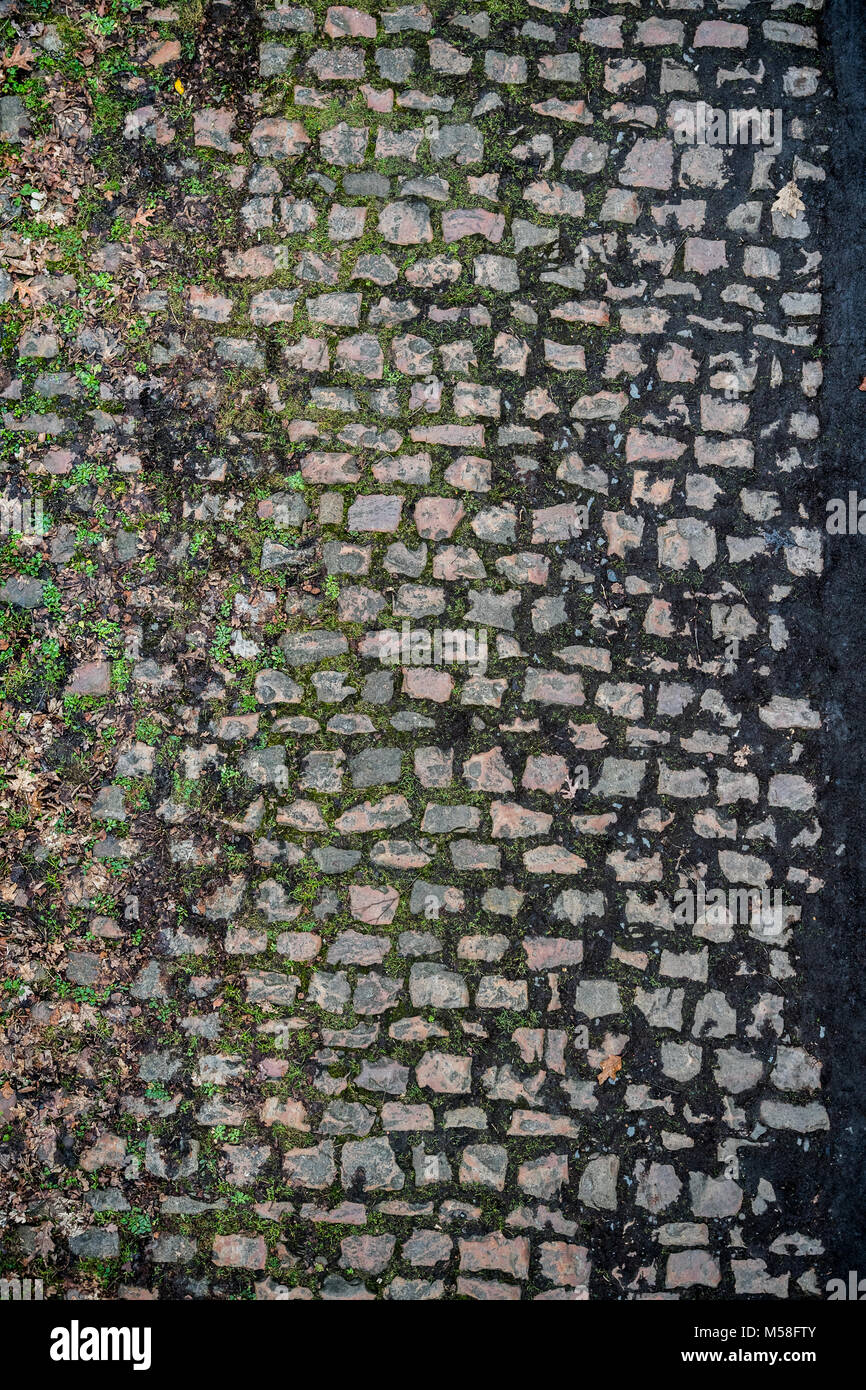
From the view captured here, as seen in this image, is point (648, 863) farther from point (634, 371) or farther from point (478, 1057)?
point (634, 371)

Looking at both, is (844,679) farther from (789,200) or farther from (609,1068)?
(789,200)

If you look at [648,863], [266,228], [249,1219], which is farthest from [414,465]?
[249,1219]

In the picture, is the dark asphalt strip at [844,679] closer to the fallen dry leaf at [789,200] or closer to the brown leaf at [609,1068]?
the fallen dry leaf at [789,200]

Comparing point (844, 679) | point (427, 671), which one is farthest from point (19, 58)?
point (844, 679)

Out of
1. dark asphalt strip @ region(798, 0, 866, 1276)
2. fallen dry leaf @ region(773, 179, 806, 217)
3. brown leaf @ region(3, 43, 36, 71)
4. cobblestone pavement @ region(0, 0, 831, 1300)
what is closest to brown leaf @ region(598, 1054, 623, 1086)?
cobblestone pavement @ region(0, 0, 831, 1300)

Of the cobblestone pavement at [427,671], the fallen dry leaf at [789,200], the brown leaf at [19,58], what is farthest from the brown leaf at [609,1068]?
the brown leaf at [19,58]

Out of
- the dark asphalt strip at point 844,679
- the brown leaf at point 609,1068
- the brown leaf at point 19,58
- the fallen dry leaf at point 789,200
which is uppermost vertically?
the brown leaf at point 19,58

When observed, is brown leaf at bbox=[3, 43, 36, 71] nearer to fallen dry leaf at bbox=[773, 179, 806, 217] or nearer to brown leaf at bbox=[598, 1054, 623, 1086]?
fallen dry leaf at bbox=[773, 179, 806, 217]
